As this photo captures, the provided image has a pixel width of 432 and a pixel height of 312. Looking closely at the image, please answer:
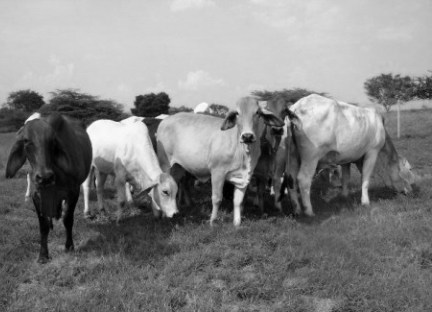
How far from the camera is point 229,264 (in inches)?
206

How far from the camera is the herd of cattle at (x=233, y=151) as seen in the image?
6.47 metres

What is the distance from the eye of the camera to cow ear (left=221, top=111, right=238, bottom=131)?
6.60m

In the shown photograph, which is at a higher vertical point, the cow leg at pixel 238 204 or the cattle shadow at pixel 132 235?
the cow leg at pixel 238 204

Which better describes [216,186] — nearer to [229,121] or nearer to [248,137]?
[229,121]

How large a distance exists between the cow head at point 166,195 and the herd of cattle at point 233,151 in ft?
0.06

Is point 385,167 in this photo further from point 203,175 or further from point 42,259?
point 42,259

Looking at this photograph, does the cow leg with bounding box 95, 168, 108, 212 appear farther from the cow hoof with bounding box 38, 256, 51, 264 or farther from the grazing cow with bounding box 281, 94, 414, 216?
the grazing cow with bounding box 281, 94, 414, 216

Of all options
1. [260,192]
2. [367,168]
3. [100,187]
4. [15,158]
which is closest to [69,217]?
[15,158]

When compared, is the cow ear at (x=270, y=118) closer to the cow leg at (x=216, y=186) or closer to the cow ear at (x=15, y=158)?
the cow leg at (x=216, y=186)

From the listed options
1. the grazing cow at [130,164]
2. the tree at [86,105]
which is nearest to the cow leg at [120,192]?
the grazing cow at [130,164]

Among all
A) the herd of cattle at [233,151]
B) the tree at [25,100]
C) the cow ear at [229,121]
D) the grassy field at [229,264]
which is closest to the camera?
the grassy field at [229,264]

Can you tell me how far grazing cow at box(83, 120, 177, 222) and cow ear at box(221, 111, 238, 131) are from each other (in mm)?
1262

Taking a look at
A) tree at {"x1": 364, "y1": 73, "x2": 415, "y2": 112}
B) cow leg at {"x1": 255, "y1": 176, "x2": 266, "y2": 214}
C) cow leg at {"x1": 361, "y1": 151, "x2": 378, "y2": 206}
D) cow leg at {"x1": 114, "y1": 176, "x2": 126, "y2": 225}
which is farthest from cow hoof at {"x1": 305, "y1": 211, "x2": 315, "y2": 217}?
tree at {"x1": 364, "y1": 73, "x2": 415, "y2": 112}

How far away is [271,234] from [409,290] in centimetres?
218
